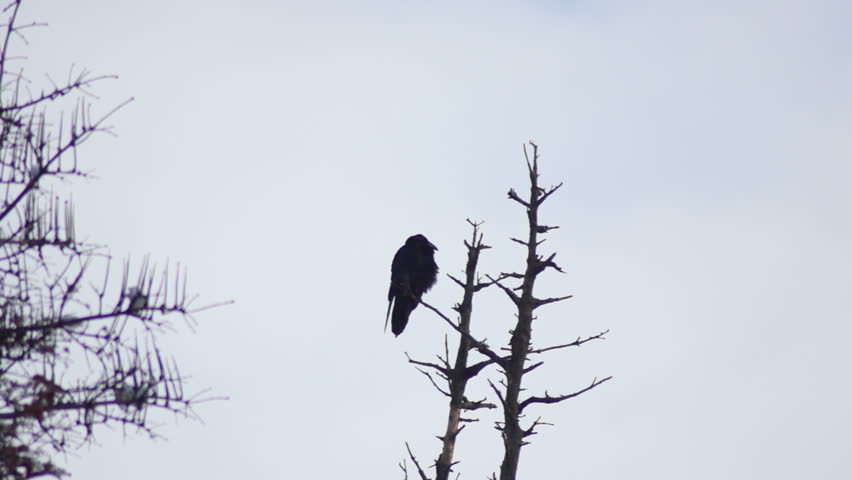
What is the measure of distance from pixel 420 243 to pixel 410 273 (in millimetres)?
522

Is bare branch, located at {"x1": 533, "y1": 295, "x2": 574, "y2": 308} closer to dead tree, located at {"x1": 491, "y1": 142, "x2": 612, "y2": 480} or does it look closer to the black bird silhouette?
dead tree, located at {"x1": 491, "y1": 142, "x2": 612, "y2": 480}

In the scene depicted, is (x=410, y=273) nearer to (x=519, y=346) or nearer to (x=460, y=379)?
(x=460, y=379)

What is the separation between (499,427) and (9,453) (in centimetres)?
530

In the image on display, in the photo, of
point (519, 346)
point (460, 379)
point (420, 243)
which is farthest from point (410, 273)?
point (519, 346)

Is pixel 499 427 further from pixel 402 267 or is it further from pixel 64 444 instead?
pixel 402 267

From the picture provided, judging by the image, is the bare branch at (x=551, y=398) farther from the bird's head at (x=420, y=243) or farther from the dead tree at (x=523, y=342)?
the bird's head at (x=420, y=243)

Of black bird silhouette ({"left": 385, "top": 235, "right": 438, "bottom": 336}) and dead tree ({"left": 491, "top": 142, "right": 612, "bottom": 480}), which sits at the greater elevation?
black bird silhouette ({"left": 385, "top": 235, "right": 438, "bottom": 336})

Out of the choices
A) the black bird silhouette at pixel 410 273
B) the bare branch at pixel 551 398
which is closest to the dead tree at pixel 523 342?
the bare branch at pixel 551 398

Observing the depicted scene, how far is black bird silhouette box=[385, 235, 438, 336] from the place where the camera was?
15023mm

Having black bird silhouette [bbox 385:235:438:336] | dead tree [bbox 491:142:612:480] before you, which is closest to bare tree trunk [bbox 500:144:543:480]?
dead tree [bbox 491:142:612:480]

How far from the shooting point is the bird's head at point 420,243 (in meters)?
15.2

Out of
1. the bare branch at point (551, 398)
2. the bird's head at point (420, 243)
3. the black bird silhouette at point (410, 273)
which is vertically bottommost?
the bare branch at point (551, 398)

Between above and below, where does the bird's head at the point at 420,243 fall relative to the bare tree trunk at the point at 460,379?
above

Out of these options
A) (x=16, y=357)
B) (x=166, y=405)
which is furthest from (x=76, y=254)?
(x=166, y=405)
